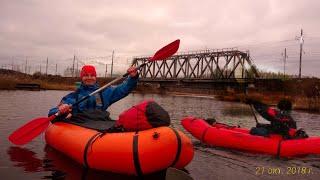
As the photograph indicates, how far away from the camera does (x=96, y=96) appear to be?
29.4 feet

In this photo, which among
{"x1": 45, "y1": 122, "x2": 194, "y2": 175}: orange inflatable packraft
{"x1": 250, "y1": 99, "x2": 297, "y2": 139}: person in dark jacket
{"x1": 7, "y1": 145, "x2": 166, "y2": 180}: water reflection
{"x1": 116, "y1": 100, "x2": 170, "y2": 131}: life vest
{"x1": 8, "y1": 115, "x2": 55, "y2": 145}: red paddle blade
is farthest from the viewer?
{"x1": 250, "y1": 99, "x2": 297, "y2": 139}: person in dark jacket

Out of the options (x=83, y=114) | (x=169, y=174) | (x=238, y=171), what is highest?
(x=83, y=114)

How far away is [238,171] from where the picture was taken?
27.3 ft

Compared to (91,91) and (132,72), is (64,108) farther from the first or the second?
(132,72)

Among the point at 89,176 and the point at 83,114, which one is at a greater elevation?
the point at 83,114

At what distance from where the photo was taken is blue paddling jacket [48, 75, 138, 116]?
884 cm

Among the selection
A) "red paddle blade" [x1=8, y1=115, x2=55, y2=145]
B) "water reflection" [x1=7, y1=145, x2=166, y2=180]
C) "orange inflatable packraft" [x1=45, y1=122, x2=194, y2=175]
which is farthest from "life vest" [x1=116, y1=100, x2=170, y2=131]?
"red paddle blade" [x1=8, y1=115, x2=55, y2=145]

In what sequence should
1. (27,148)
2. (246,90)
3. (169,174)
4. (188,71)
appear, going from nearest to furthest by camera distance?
(169,174) < (27,148) < (246,90) < (188,71)

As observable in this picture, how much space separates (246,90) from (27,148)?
175 feet

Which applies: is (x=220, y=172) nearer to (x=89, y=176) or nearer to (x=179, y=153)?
(x=179, y=153)

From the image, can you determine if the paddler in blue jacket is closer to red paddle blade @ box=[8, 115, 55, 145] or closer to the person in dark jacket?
red paddle blade @ box=[8, 115, 55, 145]

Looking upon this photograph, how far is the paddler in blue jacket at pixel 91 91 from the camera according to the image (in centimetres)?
883

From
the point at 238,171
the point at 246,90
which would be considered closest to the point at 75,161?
the point at 238,171

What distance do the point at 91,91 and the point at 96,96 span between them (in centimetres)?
20
